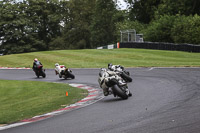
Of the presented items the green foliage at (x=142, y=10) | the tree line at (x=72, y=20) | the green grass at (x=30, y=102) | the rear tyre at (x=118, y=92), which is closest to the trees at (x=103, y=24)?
the tree line at (x=72, y=20)

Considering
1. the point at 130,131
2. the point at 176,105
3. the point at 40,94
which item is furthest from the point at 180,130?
the point at 40,94

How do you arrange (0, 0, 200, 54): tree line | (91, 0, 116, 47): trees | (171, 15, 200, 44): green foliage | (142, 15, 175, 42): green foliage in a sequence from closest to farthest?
(171, 15, 200, 44): green foliage → (142, 15, 175, 42): green foliage → (0, 0, 200, 54): tree line → (91, 0, 116, 47): trees

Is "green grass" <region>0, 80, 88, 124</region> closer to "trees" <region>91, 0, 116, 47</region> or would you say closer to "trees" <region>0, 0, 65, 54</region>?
"trees" <region>0, 0, 65, 54</region>

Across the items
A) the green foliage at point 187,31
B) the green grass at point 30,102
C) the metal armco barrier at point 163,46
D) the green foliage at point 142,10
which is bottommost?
the green grass at point 30,102

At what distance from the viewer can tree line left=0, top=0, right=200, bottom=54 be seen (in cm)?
6393

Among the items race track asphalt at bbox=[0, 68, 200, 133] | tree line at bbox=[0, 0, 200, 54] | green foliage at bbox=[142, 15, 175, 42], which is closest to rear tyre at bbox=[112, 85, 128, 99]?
race track asphalt at bbox=[0, 68, 200, 133]

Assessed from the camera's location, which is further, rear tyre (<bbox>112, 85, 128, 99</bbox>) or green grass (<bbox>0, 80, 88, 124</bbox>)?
rear tyre (<bbox>112, 85, 128, 99</bbox>)

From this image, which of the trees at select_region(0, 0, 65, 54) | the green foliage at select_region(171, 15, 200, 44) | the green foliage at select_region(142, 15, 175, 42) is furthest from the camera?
the trees at select_region(0, 0, 65, 54)

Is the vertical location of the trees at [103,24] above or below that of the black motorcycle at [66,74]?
above

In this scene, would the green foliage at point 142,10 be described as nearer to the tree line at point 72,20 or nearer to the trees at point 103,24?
the tree line at point 72,20

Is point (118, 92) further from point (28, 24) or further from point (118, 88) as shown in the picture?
point (28, 24)

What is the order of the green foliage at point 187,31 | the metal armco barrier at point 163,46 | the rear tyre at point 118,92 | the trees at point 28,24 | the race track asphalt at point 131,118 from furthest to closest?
1. the trees at point 28,24
2. the green foliage at point 187,31
3. the metal armco barrier at point 163,46
4. the rear tyre at point 118,92
5. the race track asphalt at point 131,118

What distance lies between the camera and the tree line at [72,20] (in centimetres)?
6393

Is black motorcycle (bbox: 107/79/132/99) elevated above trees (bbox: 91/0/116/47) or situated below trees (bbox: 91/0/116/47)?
below
